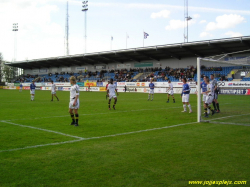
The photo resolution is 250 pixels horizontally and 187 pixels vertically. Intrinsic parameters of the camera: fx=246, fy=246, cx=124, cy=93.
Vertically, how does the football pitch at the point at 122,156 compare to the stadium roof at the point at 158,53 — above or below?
below

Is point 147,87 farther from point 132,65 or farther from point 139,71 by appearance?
point 132,65

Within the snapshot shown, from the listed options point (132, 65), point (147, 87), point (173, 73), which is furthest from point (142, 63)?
point (147, 87)

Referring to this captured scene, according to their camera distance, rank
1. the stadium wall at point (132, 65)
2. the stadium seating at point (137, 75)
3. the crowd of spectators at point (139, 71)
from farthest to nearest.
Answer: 1. the stadium wall at point (132, 65)
2. the crowd of spectators at point (139, 71)
3. the stadium seating at point (137, 75)

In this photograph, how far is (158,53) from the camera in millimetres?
52594

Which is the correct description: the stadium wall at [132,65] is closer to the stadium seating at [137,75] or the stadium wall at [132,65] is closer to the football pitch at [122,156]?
the stadium seating at [137,75]

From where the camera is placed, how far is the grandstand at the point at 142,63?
4278 centimetres

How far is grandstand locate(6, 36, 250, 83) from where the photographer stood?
42.8m

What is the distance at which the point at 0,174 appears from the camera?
472 cm

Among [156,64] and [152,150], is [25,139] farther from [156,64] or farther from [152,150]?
[156,64]

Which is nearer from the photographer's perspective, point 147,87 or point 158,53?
point 147,87

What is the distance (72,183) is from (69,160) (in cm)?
133

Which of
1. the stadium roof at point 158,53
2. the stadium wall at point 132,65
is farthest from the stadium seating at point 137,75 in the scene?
the stadium roof at point 158,53

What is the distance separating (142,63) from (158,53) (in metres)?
8.16

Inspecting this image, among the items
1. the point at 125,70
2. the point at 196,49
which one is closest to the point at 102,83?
the point at 125,70
